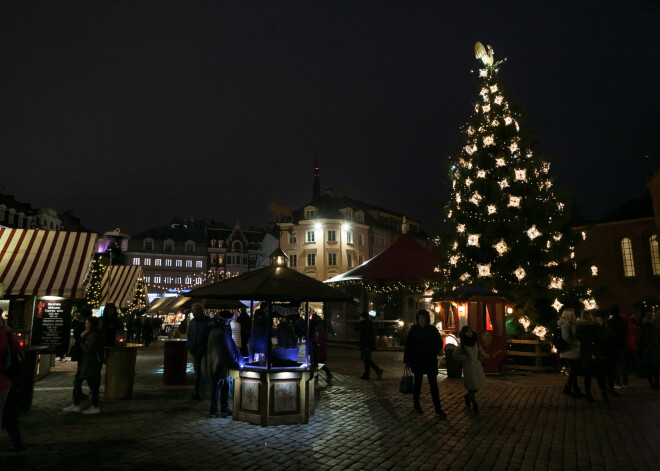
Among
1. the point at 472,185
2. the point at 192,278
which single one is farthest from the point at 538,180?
the point at 192,278

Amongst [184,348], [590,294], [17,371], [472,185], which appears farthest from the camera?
[472,185]

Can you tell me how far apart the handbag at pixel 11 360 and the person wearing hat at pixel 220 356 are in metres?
3.13

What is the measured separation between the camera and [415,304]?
926 inches

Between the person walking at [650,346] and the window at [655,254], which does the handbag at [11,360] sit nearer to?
the person walking at [650,346]

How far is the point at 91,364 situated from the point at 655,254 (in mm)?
40109

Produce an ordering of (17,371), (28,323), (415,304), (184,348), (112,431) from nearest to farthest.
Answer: (17,371)
(112,431)
(184,348)
(28,323)
(415,304)

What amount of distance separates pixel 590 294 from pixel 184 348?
1414cm

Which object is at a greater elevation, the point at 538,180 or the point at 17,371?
the point at 538,180

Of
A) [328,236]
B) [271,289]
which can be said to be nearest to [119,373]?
[271,289]

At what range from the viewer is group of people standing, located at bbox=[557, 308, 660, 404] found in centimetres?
930

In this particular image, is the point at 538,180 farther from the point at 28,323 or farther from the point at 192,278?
the point at 192,278

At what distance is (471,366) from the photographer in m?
8.77

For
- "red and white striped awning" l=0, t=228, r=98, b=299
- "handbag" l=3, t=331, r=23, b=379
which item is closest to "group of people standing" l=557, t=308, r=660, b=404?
"handbag" l=3, t=331, r=23, b=379

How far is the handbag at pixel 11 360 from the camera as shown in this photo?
5492 mm
